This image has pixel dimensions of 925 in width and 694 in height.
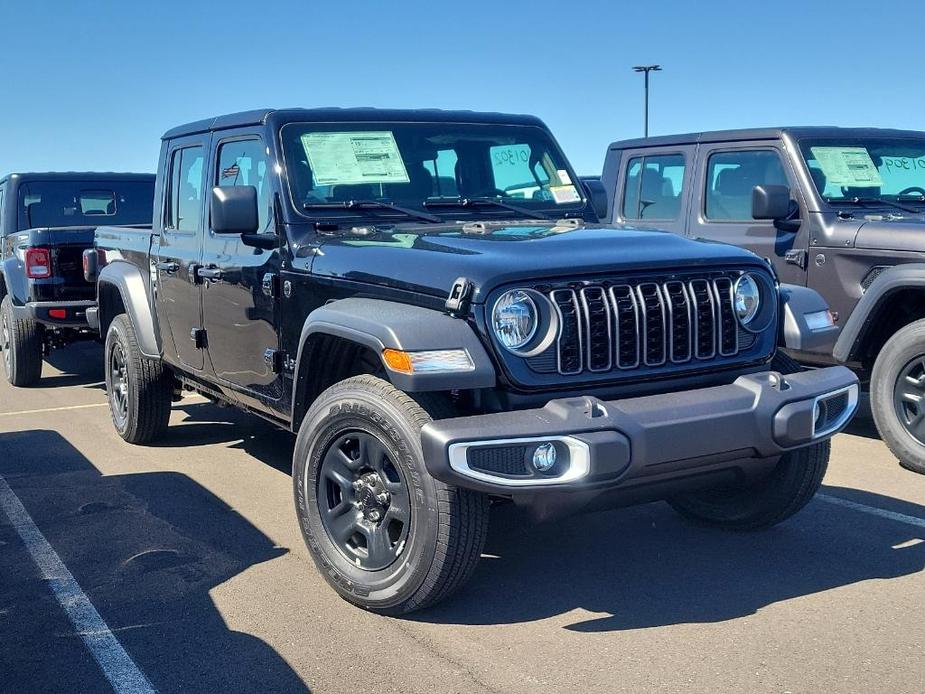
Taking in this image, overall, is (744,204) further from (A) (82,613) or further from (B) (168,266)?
(A) (82,613)

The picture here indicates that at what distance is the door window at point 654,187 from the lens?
7781mm

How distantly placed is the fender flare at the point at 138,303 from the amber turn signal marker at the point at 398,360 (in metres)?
3.13

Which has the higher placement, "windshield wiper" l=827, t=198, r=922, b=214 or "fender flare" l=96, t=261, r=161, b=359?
"windshield wiper" l=827, t=198, r=922, b=214

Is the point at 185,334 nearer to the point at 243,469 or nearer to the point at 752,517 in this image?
the point at 243,469

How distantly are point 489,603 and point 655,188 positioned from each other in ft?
15.1

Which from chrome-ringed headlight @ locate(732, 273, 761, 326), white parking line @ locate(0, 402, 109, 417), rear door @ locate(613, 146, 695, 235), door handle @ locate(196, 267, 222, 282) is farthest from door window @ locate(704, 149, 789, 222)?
white parking line @ locate(0, 402, 109, 417)

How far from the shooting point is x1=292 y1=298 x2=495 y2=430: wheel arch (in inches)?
142


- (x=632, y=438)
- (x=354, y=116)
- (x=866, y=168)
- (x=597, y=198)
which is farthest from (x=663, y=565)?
(x=866, y=168)

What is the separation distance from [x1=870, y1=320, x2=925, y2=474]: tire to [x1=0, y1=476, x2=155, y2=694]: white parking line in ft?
14.4

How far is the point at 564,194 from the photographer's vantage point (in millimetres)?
5512

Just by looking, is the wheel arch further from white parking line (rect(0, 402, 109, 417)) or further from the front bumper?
white parking line (rect(0, 402, 109, 417))

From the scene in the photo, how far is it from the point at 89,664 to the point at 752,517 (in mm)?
2833

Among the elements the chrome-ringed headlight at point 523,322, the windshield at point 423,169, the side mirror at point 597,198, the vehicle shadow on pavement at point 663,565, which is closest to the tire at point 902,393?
the vehicle shadow on pavement at point 663,565

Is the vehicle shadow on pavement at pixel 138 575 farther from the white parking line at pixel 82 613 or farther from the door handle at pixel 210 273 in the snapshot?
the door handle at pixel 210 273
